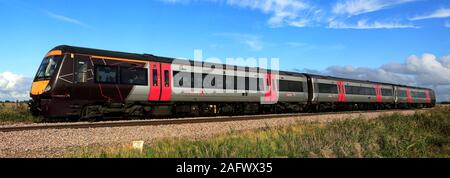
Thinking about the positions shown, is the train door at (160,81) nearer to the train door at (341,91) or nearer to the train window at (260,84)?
the train window at (260,84)

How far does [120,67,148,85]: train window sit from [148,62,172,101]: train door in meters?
0.35

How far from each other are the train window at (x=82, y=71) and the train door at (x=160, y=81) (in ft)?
9.96

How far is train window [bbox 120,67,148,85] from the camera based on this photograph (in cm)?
1767

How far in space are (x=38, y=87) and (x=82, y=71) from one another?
74.0 inches

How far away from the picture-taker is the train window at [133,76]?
1767cm

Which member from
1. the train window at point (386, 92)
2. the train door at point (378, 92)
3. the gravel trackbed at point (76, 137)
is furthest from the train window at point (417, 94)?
the gravel trackbed at point (76, 137)

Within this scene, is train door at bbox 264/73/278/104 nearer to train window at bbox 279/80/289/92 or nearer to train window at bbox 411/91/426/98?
train window at bbox 279/80/289/92

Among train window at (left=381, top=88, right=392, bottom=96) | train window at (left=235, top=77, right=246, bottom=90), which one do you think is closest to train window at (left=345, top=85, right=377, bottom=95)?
train window at (left=381, top=88, right=392, bottom=96)

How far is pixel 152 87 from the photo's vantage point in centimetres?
1850
